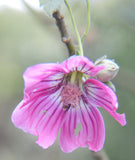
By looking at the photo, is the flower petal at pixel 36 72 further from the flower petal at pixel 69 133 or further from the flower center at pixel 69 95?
the flower petal at pixel 69 133

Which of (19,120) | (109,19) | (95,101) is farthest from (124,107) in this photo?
(19,120)

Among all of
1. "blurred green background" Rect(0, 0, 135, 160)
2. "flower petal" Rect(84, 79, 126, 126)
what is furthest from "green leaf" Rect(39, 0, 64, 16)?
"blurred green background" Rect(0, 0, 135, 160)

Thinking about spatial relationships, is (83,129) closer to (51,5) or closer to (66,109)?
(66,109)

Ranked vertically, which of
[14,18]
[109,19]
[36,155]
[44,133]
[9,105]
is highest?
[14,18]

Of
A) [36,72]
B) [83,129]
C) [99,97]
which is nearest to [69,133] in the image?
[83,129]

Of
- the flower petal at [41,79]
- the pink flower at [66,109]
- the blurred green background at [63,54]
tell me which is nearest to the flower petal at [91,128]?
the pink flower at [66,109]

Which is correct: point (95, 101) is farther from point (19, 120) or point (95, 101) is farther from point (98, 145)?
point (19, 120)

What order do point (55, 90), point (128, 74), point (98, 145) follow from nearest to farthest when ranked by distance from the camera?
point (98, 145) < point (55, 90) < point (128, 74)
